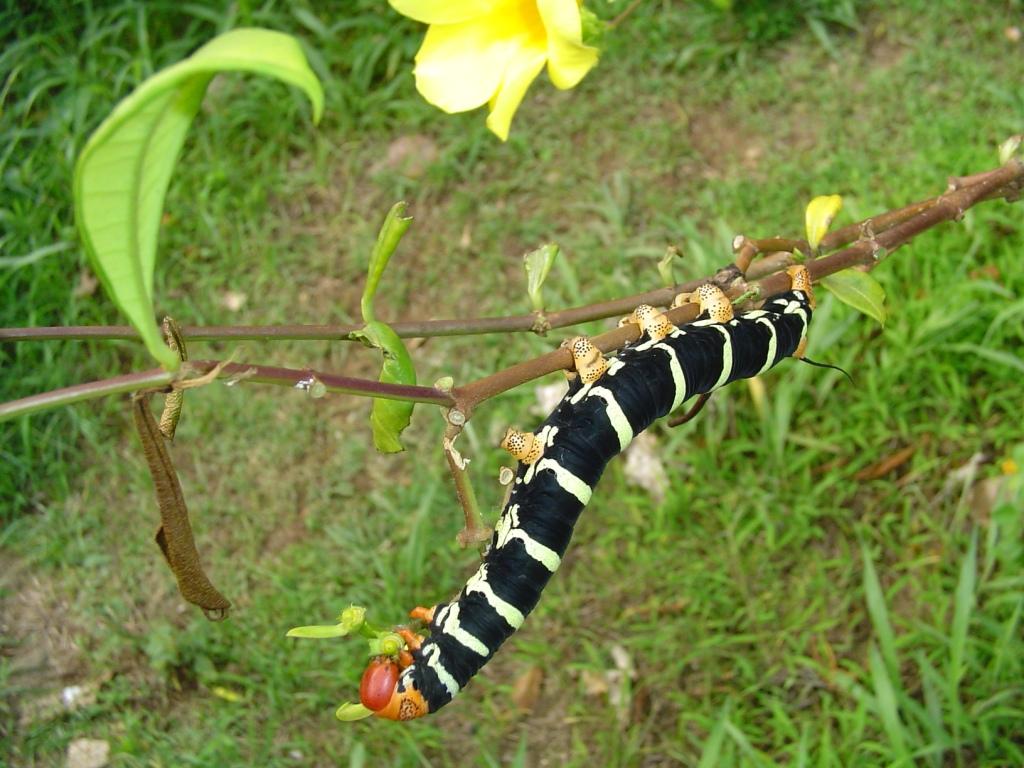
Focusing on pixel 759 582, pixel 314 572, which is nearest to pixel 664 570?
pixel 759 582

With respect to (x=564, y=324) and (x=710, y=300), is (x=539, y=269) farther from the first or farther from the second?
(x=710, y=300)

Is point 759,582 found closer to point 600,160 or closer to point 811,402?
point 811,402

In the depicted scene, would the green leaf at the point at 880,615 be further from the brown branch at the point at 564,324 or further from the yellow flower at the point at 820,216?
the yellow flower at the point at 820,216

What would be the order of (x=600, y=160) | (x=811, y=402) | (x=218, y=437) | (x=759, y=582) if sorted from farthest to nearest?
(x=600, y=160), (x=218, y=437), (x=811, y=402), (x=759, y=582)

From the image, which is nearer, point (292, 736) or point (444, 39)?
point (444, 39)

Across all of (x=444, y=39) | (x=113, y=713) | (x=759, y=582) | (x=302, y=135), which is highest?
(x=444, y=39)
